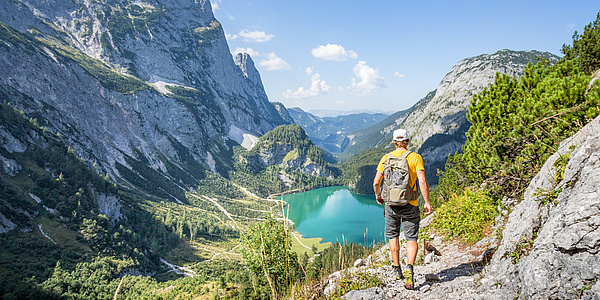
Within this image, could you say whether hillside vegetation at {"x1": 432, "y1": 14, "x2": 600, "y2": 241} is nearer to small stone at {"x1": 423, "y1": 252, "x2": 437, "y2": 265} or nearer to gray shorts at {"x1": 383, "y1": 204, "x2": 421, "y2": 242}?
small stone at {"x1": 423, "y1": 252, "x2": 437, "y2": 265}

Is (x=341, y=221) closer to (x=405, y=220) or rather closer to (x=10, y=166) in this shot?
(x=10, y=166)

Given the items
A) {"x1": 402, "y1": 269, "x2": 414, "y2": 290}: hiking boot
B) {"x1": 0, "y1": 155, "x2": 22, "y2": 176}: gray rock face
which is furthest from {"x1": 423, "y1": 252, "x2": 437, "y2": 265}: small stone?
{"x1": 0, "y1": 155, "x2": 22, "y2": 176}: gray rock face

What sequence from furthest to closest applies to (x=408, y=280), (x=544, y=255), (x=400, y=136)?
1. (x=400, y=136)
2. (x=408, y=280)
3. (x=544, y=255)

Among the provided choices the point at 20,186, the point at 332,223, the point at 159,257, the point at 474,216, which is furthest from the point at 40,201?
the point at 474,216

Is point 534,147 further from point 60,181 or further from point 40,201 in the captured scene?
point 60,181

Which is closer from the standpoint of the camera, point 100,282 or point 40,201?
point 100,282

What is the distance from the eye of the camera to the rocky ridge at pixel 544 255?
11.6ft

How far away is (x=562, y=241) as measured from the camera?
3.81 metres

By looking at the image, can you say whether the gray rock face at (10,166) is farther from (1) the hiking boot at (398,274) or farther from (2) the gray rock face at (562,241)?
(2) the gray rock face at (562,241)

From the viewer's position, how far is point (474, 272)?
603 centimetres

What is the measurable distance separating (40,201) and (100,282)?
49.7 meters

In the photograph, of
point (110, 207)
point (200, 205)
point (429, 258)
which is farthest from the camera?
point (200, 205)

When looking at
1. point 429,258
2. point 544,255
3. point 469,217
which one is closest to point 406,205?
point 544,255

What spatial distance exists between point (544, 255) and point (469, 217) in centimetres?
593
